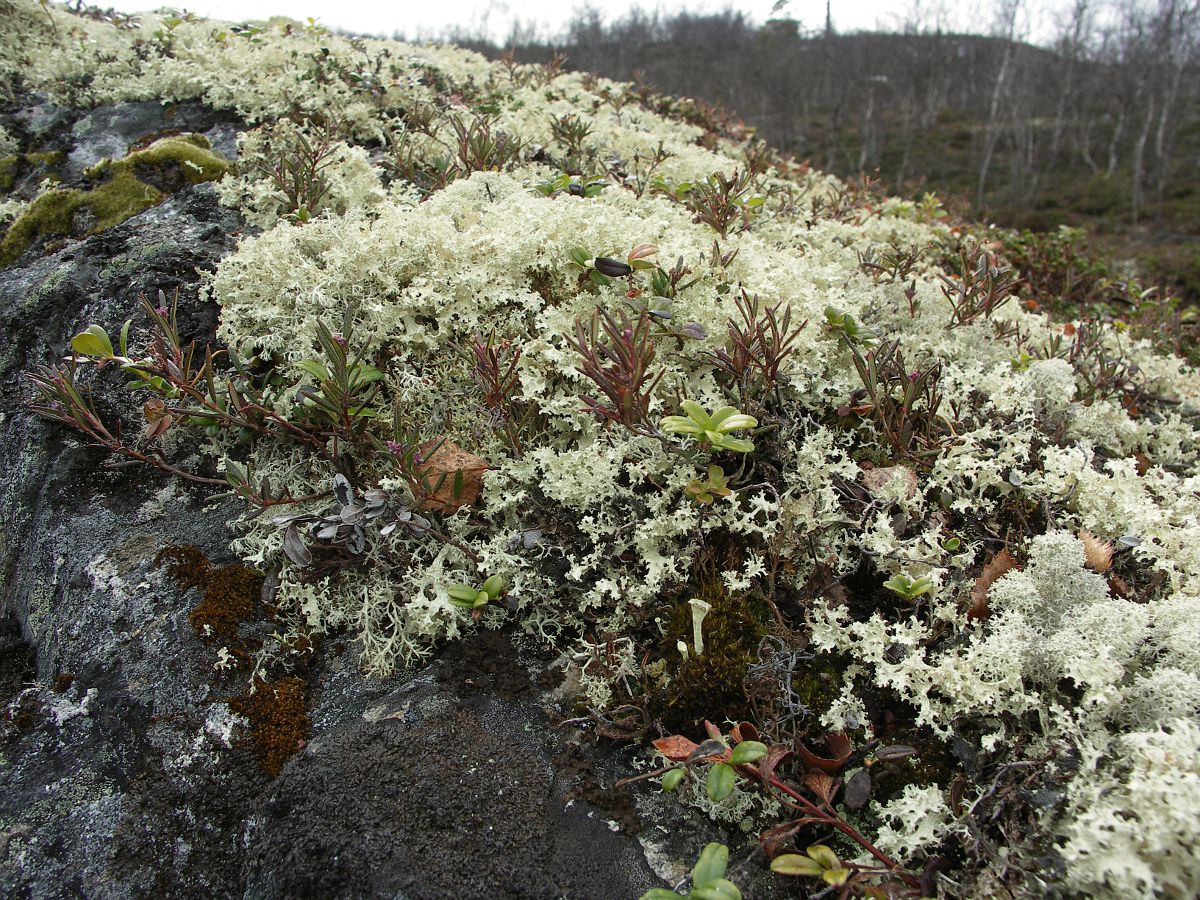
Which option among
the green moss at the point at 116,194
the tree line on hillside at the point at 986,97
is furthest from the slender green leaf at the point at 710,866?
the tree line on hillside at the point at 986,97

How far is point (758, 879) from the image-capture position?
167 cm

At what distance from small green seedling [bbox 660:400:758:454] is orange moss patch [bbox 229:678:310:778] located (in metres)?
1.41

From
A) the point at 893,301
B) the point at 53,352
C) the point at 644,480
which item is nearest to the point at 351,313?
the point at 644,480

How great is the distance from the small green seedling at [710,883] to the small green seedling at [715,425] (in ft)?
3.53

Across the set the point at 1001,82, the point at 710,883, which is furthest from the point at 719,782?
the point at 1001,82

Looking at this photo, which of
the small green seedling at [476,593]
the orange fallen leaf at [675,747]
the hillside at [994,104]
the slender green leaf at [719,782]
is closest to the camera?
the slender green leaf at [719,782]

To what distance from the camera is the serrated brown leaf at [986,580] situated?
81.0 inches

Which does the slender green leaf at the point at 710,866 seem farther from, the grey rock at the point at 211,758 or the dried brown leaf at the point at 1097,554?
the dried brown leaf at the point at 1097,554

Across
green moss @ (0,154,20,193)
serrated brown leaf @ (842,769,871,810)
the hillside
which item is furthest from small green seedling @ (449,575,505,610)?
the hillside

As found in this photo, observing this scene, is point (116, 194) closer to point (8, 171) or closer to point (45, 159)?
point (45, 159)

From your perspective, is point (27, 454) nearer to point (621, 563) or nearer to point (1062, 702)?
point (621, 563)

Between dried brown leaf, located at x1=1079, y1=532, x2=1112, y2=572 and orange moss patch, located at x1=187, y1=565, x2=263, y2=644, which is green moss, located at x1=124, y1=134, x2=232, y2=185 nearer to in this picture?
orange moss patch, located at x1=187, y1=565, x2=263, y2=644

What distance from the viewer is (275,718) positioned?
2043 millimetres

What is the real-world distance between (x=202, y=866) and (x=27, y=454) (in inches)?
73.7
